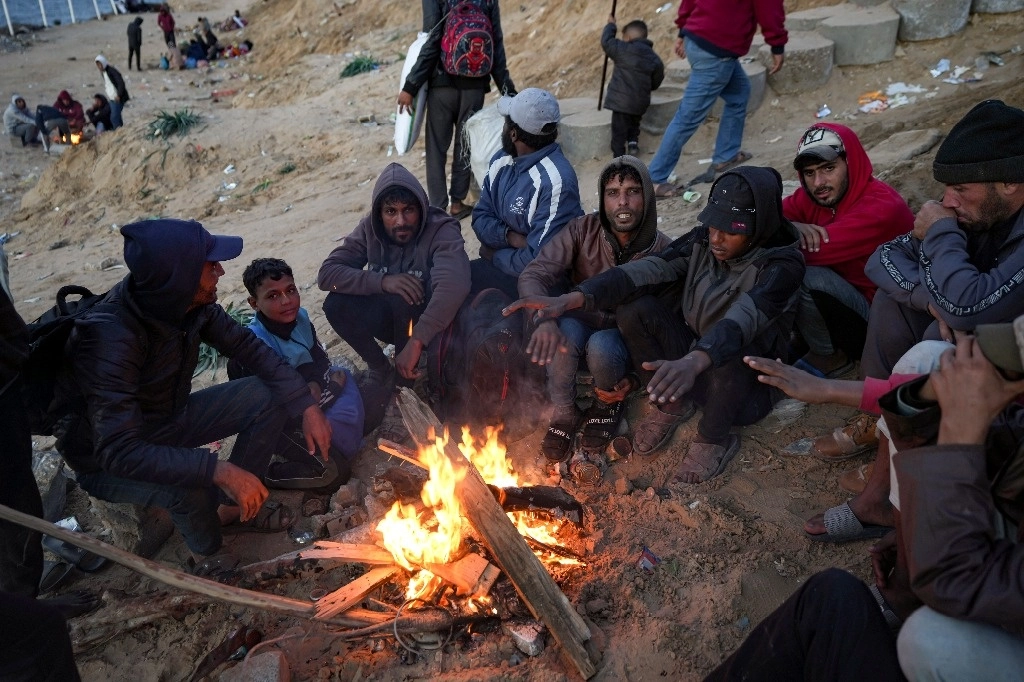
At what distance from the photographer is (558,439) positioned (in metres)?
3.95

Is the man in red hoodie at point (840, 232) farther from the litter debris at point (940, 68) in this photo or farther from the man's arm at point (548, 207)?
the litter debris at point (940, 68)

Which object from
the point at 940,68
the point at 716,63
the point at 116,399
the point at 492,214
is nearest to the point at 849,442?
the point at 492,214

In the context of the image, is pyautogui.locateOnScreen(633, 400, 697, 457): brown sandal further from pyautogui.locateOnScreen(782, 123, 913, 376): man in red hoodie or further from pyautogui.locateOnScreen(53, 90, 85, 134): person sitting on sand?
pyautogui.locateOnScreen(53, 90, 85, 134): person sitting on sand

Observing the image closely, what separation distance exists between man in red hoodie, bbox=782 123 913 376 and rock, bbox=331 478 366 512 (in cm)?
256

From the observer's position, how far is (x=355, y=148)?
10727 mm

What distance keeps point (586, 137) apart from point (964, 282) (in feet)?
16.4

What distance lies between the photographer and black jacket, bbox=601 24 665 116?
660cm

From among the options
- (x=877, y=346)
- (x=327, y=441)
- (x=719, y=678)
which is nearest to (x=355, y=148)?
(x=327, y=441)

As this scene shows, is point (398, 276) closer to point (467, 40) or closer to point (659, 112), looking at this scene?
point (467, 40)

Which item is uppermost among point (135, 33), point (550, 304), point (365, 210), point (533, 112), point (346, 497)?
point (135, 33)

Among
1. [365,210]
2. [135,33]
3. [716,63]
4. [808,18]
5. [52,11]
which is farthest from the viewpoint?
[52,11]

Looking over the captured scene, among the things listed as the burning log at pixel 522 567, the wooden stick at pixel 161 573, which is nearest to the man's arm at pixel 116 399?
the wooden stick at pixel 161 573

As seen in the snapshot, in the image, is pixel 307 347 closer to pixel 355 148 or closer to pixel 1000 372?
pixel 1000 372

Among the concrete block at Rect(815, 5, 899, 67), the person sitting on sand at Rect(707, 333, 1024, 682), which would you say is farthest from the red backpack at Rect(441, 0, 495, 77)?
the person sitting on sand at Rect(707, 333, 1024, 682)
